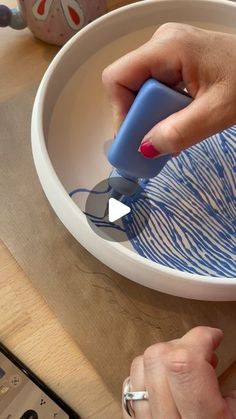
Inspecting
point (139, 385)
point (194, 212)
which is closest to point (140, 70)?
point (194, 212)

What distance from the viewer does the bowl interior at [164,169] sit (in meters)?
0.47

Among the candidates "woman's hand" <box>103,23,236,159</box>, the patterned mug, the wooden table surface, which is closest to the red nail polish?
"woman's hand" <box>103,23,236,159</box>

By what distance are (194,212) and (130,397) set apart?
0.19 meters

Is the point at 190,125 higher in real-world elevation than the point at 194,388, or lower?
higher

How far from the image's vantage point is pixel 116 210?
1.57 ft

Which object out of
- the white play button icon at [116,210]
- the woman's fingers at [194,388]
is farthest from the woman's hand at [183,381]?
the white play button icon at [116,210]

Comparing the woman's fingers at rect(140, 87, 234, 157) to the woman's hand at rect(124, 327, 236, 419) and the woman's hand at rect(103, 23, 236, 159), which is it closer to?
the woman's hand at rect(103, 23, 236, 159)

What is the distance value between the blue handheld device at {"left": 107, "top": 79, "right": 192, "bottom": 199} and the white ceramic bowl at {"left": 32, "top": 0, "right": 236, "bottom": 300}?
0.06 metres

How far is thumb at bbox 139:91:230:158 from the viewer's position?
1.22 feet

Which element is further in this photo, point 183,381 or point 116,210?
point 116,210

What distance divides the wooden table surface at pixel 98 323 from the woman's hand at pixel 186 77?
147 mm

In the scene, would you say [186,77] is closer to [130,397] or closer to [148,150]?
[148,150]

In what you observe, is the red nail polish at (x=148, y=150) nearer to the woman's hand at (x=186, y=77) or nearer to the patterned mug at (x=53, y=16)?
the woman's hand at (x=186, y=77)

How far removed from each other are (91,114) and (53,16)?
13 centimetres
